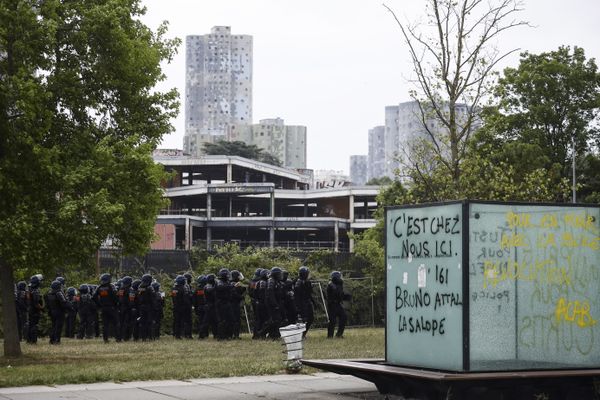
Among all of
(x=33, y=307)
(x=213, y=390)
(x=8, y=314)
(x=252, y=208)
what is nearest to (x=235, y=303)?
(x=33, y=307)

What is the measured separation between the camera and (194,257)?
124 ft

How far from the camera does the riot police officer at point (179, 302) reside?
28.6 metres

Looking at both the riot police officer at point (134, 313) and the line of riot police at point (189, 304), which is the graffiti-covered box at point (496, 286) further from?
the riot police officer at point (134, 313)

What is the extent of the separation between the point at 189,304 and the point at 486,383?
1781cm

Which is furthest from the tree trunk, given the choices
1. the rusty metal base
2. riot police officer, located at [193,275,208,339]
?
riot police officer, located at [193,275,208,339]

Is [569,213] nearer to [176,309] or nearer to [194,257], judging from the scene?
[176,309]

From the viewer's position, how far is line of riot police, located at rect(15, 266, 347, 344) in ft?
89.0

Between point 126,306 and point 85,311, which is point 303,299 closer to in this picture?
point 126,306

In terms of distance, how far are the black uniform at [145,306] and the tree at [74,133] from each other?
22.9 ft

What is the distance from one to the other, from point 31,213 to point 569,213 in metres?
9.84

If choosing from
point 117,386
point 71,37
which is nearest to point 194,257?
point 71,37

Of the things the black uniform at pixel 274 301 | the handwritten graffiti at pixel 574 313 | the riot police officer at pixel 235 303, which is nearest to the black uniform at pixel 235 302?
the riot police officer at pixel 235 303

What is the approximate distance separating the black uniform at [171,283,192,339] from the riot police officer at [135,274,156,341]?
1126mm

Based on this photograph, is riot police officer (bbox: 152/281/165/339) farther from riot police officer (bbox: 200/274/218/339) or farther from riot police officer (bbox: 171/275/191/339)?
riot police officer (bbox: 200/274/218/339)
